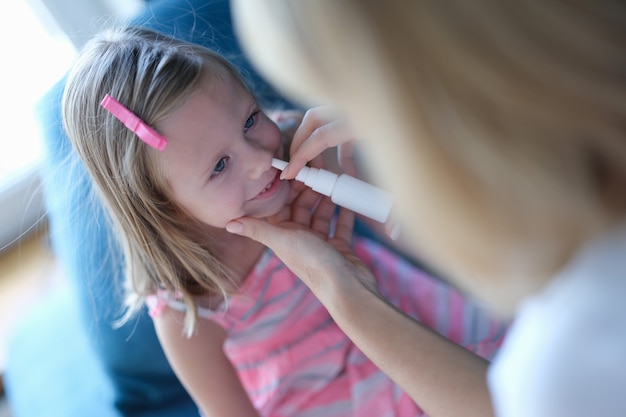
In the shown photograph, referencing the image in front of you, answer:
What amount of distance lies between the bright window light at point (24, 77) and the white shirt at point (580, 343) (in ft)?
4.42

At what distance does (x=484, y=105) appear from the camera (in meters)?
0.41

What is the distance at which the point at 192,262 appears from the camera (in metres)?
0.88

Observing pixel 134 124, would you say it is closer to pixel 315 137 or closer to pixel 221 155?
pixel 221 155

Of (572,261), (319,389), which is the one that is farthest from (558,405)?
(319,389)

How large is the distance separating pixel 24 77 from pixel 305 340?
107cm

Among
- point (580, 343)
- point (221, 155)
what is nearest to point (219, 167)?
point (221, 155)

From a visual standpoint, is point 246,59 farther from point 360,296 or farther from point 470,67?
point 470,67

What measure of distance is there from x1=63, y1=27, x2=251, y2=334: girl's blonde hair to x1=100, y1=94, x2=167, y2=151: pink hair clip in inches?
0.5

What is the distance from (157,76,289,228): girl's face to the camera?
2.47 feet

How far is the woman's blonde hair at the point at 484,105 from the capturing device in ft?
1.29

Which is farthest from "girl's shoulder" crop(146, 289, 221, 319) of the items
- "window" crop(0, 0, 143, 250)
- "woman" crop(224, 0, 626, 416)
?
"window" crop(0, 0, 143, 250)

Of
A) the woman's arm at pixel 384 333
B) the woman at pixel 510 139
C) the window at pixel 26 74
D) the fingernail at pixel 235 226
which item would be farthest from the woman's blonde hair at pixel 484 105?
the window at pixel 26 74

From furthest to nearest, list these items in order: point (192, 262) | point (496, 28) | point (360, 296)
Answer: point (192, 262), point (360, 296), point (496, 28)

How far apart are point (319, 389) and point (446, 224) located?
1.96ft
